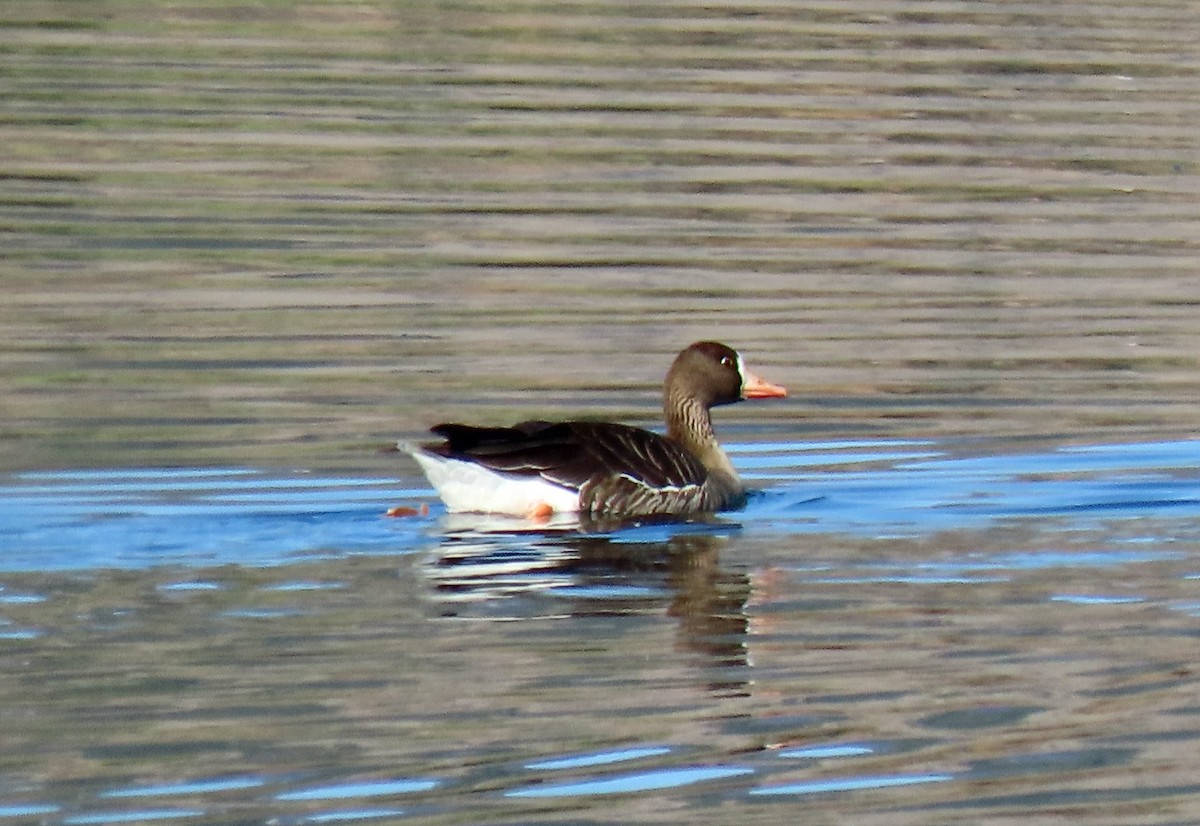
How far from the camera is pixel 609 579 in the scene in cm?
1152

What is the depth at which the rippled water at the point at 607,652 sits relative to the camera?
8242 millimetres

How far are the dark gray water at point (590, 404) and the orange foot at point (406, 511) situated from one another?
7 centimetres

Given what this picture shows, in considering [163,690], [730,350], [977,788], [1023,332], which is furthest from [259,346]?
[977,788]

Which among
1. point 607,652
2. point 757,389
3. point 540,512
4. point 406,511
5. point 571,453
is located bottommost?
point 607,652

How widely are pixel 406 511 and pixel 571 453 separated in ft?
2.72

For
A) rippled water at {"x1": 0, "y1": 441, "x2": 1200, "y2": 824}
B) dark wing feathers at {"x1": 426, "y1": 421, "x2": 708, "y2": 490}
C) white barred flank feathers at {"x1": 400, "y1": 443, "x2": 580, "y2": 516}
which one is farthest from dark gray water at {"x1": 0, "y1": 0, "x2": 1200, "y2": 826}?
dark wing feathers at {"x1": 426, "y1": 421, "x2": 708, "y2": 490}

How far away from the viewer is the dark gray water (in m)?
8.67

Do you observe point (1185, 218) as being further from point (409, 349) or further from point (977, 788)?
point (977, 788)

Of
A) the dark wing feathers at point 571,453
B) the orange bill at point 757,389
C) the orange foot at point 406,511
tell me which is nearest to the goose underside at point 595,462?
the dark wing feathers at point 571,453

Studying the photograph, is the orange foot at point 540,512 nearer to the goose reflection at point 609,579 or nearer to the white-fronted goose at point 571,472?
the white-fronted goose at point 571,472

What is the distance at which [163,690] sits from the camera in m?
9.23

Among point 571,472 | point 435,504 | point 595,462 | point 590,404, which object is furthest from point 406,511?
point 590,404

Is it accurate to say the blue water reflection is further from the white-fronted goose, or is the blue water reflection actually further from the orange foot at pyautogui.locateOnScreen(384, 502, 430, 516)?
the white-fronted goose

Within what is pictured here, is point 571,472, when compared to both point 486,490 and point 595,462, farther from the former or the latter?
point 486,490
